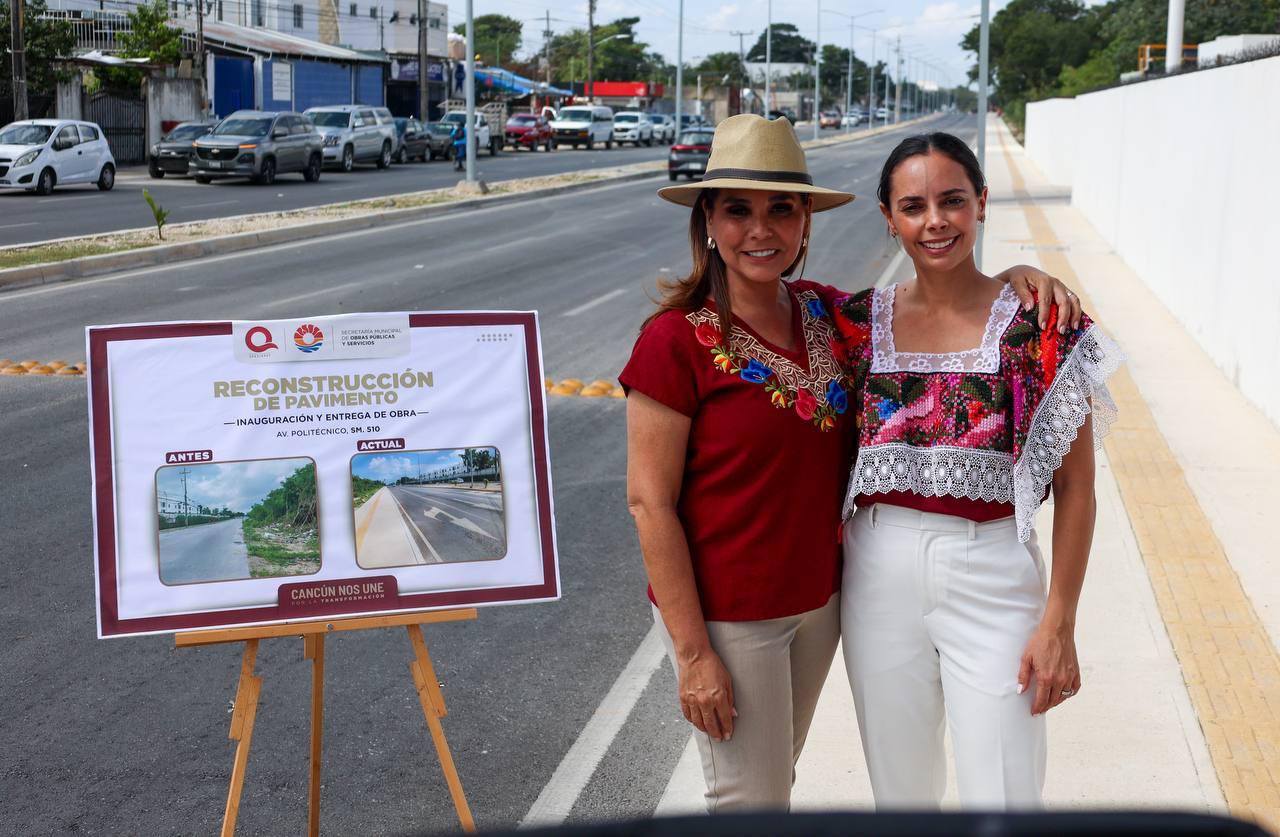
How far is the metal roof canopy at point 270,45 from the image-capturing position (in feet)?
166

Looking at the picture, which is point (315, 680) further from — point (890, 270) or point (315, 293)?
point (890, 270)

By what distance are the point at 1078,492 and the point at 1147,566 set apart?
12.7ft

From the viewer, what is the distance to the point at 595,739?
465cm

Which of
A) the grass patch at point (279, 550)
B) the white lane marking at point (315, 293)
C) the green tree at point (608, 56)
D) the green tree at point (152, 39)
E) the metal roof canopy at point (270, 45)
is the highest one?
the green tree at point (608, 56)

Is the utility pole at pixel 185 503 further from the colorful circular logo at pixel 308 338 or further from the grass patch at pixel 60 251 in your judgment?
the grass patch at pixel 60 251

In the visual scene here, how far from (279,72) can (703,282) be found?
5257cm

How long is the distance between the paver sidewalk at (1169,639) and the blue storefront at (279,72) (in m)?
44.8

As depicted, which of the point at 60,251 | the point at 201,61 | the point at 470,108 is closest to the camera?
the point at 60,251

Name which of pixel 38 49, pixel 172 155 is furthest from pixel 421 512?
pixel 38 49

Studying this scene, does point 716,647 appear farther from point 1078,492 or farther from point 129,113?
point 129,113

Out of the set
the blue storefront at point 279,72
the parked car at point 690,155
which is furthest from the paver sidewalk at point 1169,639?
the blue storefront at point 279,72

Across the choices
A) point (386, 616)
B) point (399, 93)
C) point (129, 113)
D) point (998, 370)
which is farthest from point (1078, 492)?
point (399, 93)

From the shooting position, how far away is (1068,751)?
439 centimetres

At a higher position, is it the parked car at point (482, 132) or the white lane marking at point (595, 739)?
the parked car at point (482, 132)
